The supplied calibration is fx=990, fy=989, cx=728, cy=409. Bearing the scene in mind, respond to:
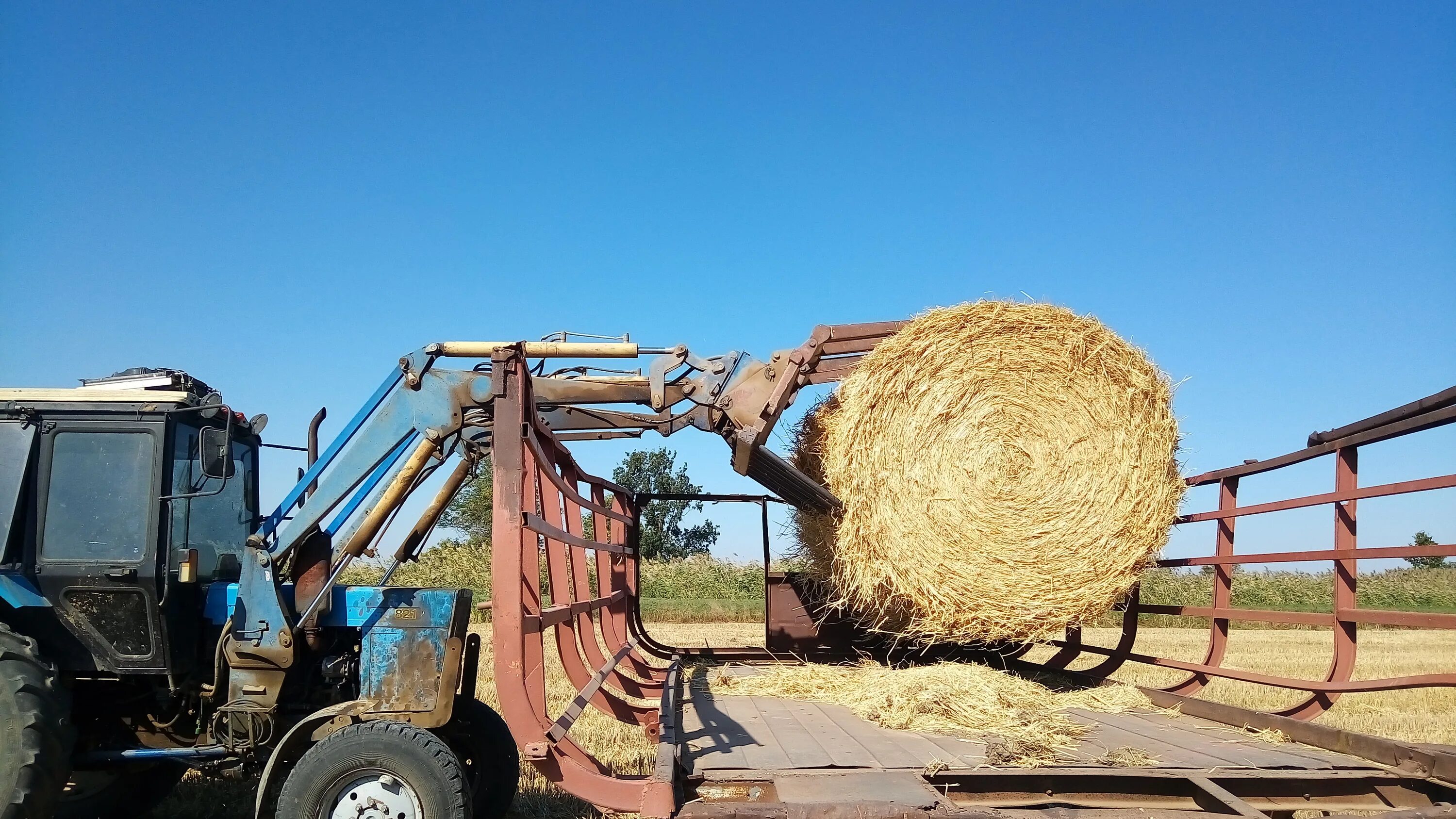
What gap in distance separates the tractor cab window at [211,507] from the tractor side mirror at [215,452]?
19 millimetres

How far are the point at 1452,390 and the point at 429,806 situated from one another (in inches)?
159

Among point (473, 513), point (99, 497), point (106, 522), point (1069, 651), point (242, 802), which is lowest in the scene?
point (242, 802)

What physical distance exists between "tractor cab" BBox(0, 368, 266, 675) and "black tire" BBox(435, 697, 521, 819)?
3.99 feet

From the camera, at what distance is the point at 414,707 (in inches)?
162

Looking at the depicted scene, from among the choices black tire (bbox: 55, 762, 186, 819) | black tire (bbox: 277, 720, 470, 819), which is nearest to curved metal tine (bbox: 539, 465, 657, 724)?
black tire (bbox: 277, 720, 470, 819)

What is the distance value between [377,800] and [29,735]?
138cm

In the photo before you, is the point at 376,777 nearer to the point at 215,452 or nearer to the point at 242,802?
the point at 215,452

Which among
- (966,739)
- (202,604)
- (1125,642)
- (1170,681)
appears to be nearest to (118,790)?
(202,604)

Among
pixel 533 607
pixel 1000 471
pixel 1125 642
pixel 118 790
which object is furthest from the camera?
pixel 1125 642

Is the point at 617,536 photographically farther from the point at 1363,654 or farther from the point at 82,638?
the point at 1363,654

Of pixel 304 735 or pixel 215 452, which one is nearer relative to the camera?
pixel 304 735

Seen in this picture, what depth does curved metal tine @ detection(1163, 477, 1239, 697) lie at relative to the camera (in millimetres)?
5062

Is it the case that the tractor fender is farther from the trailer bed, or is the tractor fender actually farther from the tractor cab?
the trailer bed

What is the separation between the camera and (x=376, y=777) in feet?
12.2
